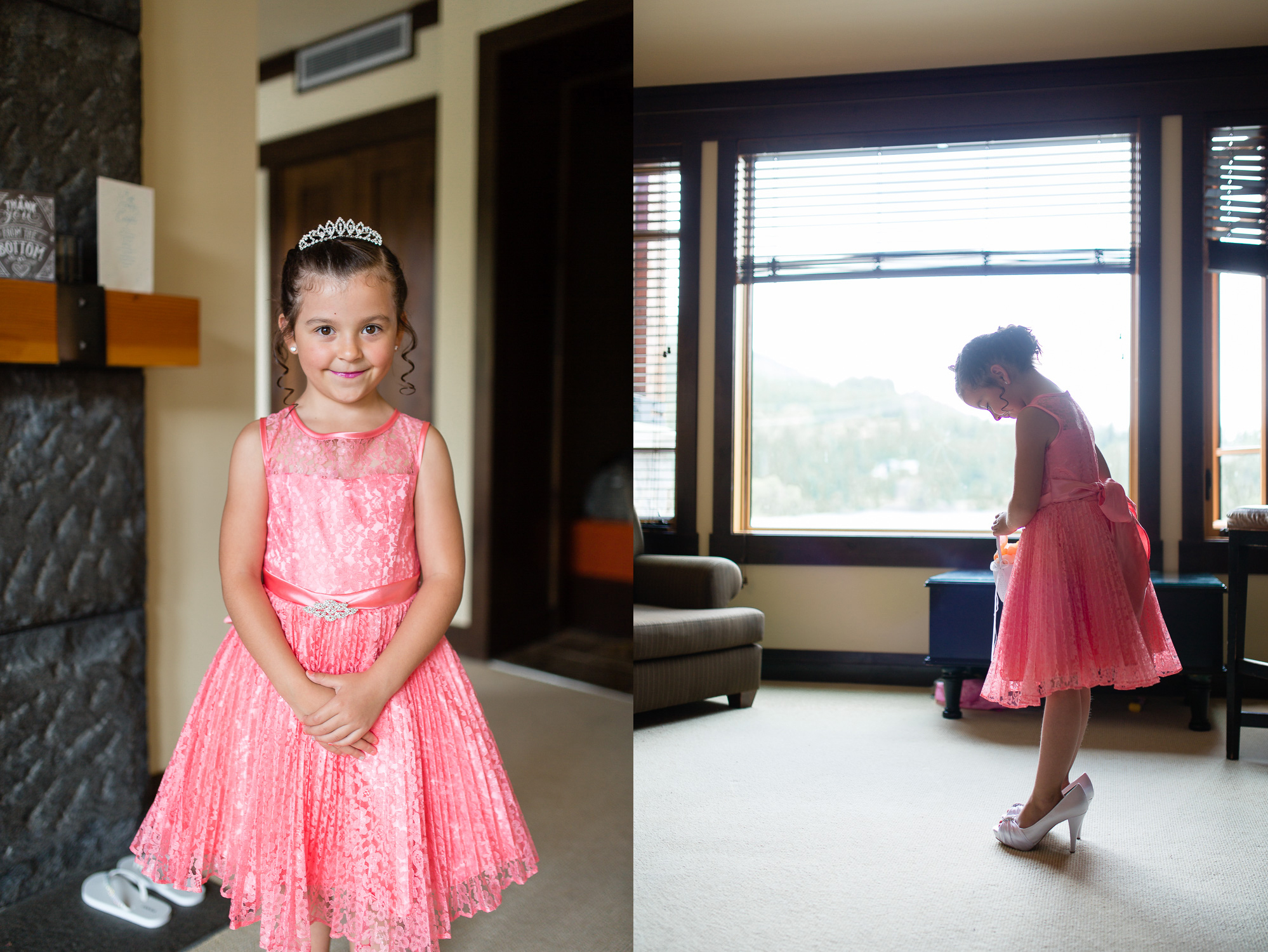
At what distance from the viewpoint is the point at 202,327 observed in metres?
1.95

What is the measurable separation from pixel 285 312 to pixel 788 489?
0.76m

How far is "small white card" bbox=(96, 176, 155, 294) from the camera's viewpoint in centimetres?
183

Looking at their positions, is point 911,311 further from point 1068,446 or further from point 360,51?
point 360,51

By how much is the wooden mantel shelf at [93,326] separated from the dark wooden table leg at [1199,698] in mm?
1931

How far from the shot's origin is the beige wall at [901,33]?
1174 millimetres

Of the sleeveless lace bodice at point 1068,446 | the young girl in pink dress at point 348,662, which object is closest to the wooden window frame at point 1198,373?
the sleeveless lace bodice at point 1068,446

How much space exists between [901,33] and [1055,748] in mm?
1056

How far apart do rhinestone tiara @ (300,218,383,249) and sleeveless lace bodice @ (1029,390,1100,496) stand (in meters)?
0.95

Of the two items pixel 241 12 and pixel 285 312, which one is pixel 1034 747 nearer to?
pixel 285 312

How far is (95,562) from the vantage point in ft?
6.30

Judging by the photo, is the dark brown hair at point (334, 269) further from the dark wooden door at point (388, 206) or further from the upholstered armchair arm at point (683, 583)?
the upholstered armchair arm at point (683, 583)

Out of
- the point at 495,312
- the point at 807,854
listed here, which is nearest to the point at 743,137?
the point at 495,312

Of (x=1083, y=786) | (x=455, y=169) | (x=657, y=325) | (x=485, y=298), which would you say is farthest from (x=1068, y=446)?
(x=455, y=169)

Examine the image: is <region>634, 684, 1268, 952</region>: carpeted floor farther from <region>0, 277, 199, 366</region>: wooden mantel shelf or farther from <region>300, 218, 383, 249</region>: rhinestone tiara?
<region>0, 277, 199, 366</region>: wooden mantel shelf
